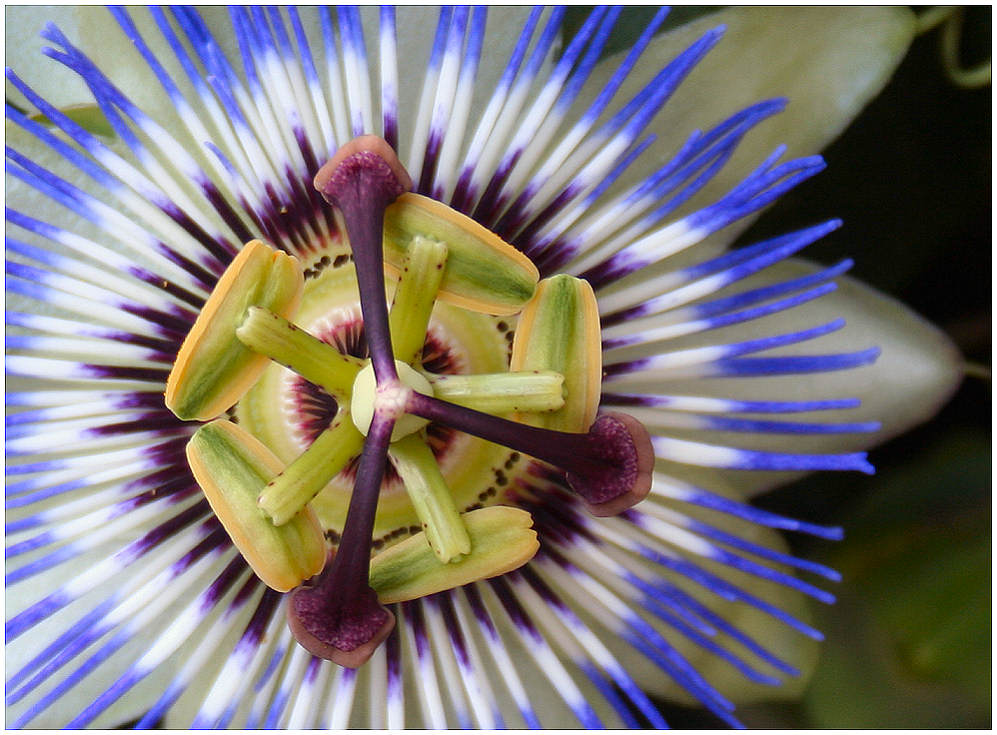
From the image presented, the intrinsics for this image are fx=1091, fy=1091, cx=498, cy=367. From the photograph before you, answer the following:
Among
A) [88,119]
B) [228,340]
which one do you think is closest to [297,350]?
[228,340]

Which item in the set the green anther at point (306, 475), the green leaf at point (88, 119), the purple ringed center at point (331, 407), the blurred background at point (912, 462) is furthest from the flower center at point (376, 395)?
the blurred background at point (912, 462)

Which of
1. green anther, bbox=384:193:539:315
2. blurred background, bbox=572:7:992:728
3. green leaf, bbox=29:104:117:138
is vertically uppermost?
green leaf, bbox=29:104:117:138

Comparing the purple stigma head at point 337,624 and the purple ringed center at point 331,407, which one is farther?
the purple ringed center at point 331,407

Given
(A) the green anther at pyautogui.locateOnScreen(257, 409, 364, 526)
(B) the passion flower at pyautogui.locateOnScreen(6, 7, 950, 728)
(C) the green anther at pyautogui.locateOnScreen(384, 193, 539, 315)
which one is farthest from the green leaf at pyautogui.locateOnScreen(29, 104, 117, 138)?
(A) the green anther at pyautogui.locateOnScreen(257, 409, 364, 526)

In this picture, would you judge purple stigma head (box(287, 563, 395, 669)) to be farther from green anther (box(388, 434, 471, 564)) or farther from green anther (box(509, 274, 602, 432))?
green anther (box(509, 274, 602, 432))

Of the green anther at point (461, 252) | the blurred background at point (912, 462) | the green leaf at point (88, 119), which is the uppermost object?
the green leaf at point (88, 119)

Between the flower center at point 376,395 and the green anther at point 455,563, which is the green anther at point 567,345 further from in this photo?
the green anther at point 455,563
